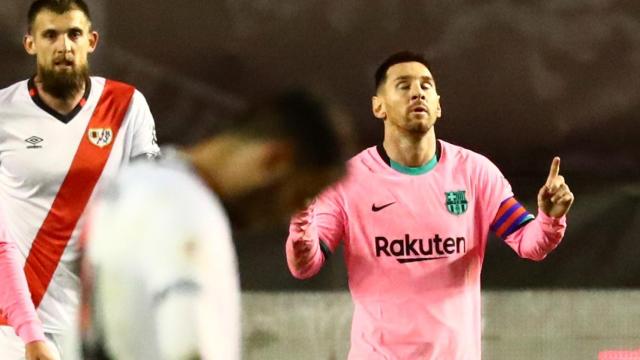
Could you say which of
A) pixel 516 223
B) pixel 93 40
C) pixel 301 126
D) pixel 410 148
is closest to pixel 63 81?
pixel 93 40

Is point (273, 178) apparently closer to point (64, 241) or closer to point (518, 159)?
point (64, 241)

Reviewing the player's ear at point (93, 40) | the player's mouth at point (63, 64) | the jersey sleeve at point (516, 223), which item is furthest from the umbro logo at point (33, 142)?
the jersey sleeve at point (516, 223)

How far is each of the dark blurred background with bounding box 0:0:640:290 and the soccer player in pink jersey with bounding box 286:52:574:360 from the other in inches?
16.5

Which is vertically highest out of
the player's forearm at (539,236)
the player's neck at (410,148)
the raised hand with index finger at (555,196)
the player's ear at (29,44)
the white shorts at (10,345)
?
the player's ear at (29,44)

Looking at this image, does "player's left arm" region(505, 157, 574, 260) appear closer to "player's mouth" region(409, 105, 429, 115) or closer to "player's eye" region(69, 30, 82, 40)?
"player's mouth" region(409, 105, 429, 115)

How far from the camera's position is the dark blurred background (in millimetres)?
3986

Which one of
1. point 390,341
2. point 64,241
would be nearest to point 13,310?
point 64,241

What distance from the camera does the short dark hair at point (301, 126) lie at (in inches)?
66.0

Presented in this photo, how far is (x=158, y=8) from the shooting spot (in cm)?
408

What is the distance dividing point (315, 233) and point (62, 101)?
3.22 feet

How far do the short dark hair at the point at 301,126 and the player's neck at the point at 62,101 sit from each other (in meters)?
2.15

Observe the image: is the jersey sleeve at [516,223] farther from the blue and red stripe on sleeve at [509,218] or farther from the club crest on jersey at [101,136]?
the club crest on jersey at [101,136]

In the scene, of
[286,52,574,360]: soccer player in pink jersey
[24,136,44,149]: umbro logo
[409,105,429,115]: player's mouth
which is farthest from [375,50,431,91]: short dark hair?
[24,136,44,149]: umbro logo

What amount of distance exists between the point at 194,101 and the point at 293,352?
89cm
